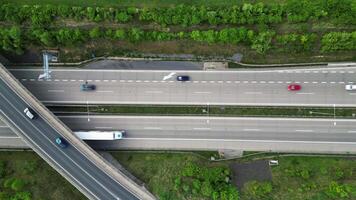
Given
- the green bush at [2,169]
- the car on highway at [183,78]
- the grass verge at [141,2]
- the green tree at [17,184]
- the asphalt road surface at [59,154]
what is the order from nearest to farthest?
1. the asphalt road surface at [59,154]
2. the green tree at [17,184]
3. the grass verge at [141,2]
4. the green bush at [2,169]
5. the car on highway at [183,78]

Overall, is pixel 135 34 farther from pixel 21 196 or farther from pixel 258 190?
pixel 21 196

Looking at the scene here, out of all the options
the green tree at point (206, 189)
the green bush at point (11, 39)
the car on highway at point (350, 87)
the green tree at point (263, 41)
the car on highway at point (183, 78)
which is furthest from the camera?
the car on highway at point (183, 78)

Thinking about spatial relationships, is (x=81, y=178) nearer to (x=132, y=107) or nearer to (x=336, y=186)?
(x=132, y=107)

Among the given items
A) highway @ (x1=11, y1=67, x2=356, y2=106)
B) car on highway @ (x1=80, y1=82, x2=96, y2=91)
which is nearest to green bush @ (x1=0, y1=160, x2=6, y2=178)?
highway @ (x1=11, y1=67, x2=356, y2=106)

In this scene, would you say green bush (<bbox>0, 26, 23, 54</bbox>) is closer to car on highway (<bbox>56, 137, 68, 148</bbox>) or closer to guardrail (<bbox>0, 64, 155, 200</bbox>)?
guardrail (<bbox>0, 64, 155, 200</bbox>)

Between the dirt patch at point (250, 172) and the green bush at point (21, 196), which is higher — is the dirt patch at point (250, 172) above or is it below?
above

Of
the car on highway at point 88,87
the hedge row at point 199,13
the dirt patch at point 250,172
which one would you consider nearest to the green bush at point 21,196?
the car on highway at point 88,87

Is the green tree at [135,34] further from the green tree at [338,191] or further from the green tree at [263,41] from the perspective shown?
the green tree at [338,191]
